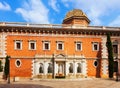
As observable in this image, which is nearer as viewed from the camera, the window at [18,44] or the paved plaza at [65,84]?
the paved plaza at [65,84]

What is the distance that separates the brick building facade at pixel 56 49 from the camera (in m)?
Answer: 40.5

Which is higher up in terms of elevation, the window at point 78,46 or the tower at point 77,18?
the tower at point 77,18

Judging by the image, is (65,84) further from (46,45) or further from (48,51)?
(46,45)

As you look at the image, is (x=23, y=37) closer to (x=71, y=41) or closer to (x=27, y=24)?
(x=27, y=24)

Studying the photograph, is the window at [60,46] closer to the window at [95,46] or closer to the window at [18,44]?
the window at [95,46]

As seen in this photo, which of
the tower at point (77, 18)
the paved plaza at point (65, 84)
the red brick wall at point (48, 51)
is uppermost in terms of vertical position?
the tower at point (77, 18)

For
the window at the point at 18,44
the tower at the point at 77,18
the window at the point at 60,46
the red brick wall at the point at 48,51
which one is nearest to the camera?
the red brick wall at the point at 48,51

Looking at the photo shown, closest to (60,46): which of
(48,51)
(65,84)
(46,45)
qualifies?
(48,51)

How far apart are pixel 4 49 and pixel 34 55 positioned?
4.63m

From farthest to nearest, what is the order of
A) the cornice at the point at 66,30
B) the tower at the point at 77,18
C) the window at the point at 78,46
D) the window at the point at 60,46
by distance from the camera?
the tower at the point at 77,18 → the window at the point at 78,46 → the window at the point at 60,46 → the cornice at the point at 66,30

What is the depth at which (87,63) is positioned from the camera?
139 feet

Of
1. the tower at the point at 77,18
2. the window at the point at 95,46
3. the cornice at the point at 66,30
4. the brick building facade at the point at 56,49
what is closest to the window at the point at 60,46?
the brick building facade at the point at 56,49

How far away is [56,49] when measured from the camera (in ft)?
137

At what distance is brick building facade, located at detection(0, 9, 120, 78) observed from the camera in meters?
40.5
